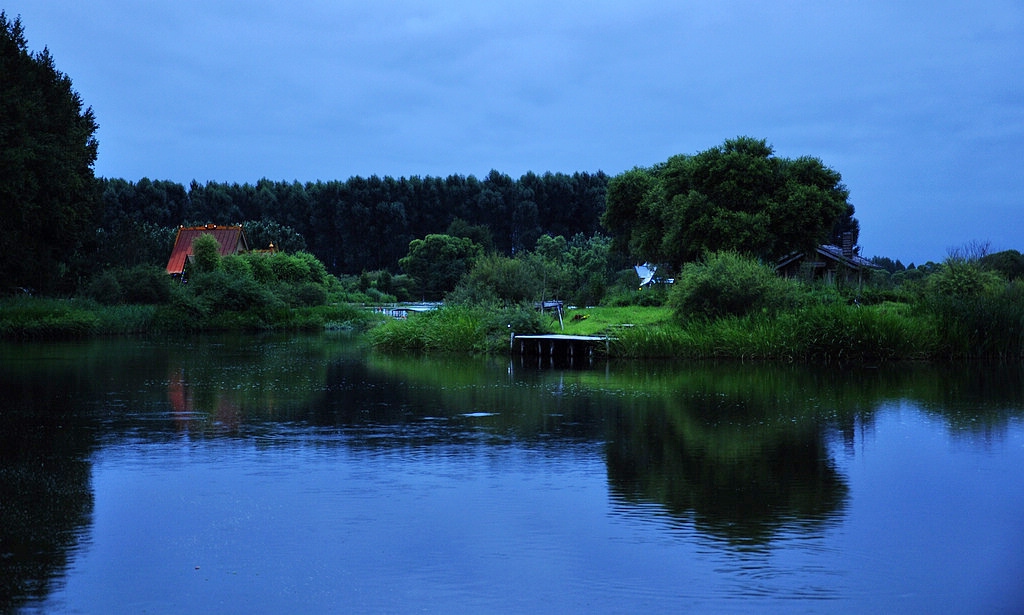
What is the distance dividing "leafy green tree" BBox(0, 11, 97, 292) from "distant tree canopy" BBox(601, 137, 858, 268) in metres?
28.1

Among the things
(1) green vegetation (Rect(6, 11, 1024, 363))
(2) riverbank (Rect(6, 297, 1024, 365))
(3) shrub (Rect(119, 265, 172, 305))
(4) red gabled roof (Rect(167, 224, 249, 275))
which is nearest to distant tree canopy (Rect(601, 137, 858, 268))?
(1) green vegetation (Rect(6, 11, 1024, 363))

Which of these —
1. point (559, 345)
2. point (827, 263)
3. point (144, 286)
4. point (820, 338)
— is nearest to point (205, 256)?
point (144, 286)

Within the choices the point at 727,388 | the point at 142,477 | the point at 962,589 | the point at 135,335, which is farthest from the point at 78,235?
the point at 962,589

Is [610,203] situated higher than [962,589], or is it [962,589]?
[610,203]

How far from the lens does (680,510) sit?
10016 mm

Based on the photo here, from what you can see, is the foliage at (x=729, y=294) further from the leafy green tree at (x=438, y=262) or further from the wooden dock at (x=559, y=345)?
the leafy green tree at (x=438, y=262)

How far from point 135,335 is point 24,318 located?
5238mm

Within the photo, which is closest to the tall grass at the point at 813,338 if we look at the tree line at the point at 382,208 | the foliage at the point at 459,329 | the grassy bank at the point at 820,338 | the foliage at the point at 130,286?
the grassy bank at the point at 820,338

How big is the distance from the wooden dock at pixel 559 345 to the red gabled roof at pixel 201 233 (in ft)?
147

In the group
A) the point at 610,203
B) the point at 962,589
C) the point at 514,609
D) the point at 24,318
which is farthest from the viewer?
the point at 610,203

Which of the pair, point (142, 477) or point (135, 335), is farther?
point (135, 335)

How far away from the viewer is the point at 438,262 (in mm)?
80125

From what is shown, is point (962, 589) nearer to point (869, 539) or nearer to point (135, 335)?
point (869, 539)

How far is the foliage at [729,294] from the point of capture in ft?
105
